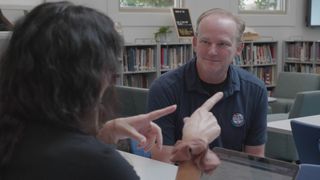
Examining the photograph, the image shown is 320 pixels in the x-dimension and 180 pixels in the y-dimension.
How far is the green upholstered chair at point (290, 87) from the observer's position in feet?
20.9

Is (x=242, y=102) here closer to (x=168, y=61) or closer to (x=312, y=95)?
(x=312, y=95)

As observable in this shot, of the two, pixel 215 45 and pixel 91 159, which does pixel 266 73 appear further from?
pixel 91 159

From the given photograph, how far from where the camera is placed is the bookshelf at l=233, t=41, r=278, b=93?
747 cm

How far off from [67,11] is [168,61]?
573 cm

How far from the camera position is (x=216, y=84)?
2395 mm

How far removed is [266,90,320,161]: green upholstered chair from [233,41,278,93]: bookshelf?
276 cm

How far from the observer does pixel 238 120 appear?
92.5 inches

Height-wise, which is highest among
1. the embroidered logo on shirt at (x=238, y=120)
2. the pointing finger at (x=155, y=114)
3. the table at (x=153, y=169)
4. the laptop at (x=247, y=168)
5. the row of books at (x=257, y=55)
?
the pointing finger at (x=155, y=114)

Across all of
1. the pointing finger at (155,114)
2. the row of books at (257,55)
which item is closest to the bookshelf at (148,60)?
the row of books at (257,55)

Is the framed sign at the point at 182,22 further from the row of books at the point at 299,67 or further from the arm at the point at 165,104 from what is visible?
the arm at the point at 165,104

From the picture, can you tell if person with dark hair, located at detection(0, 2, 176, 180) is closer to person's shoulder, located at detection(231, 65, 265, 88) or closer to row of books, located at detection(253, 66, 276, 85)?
person's shoulder, located at detection(231, 65, 265, 88)

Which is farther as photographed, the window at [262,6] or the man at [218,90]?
the window at [262,6]

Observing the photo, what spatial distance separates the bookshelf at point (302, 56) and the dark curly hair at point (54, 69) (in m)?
7.09

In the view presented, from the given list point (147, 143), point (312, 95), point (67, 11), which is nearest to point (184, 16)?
point (312, 95)
